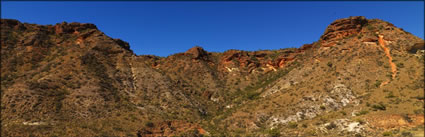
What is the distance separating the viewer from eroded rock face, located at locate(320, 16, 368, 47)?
160ft

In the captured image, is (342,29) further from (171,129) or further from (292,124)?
(171,129)

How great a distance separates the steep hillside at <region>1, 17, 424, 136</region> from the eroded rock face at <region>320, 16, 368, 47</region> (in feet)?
0.65

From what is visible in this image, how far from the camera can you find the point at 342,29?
49.8m

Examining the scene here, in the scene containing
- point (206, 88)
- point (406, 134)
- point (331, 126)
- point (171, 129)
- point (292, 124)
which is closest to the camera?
point (406, 134)

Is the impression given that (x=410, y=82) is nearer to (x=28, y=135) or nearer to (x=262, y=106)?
(x=262, y=106)

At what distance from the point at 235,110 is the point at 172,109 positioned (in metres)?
10.3

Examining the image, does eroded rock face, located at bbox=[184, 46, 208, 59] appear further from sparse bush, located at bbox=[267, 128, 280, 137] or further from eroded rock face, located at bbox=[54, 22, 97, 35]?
sparse bush, located at bbox=[267, 128, 280, 137]

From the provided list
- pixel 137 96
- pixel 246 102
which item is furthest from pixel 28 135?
pixel 246 102

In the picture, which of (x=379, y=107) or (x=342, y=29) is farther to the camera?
(x=342, y=29)

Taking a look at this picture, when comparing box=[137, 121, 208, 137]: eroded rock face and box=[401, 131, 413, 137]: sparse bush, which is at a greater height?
box=[401, 131, 413, 137]: sparse bush

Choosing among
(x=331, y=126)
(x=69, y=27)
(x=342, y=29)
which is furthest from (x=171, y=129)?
(x=69, y=27)

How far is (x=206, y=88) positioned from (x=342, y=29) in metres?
28.9

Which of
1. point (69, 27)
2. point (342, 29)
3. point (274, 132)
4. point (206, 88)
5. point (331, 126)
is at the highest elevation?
point (69, 27)

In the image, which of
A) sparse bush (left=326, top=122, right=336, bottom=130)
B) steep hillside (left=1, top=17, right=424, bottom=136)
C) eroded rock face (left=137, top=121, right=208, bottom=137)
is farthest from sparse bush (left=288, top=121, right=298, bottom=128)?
eroded rock face (left=137, top=121, right=208, bottom=137)
